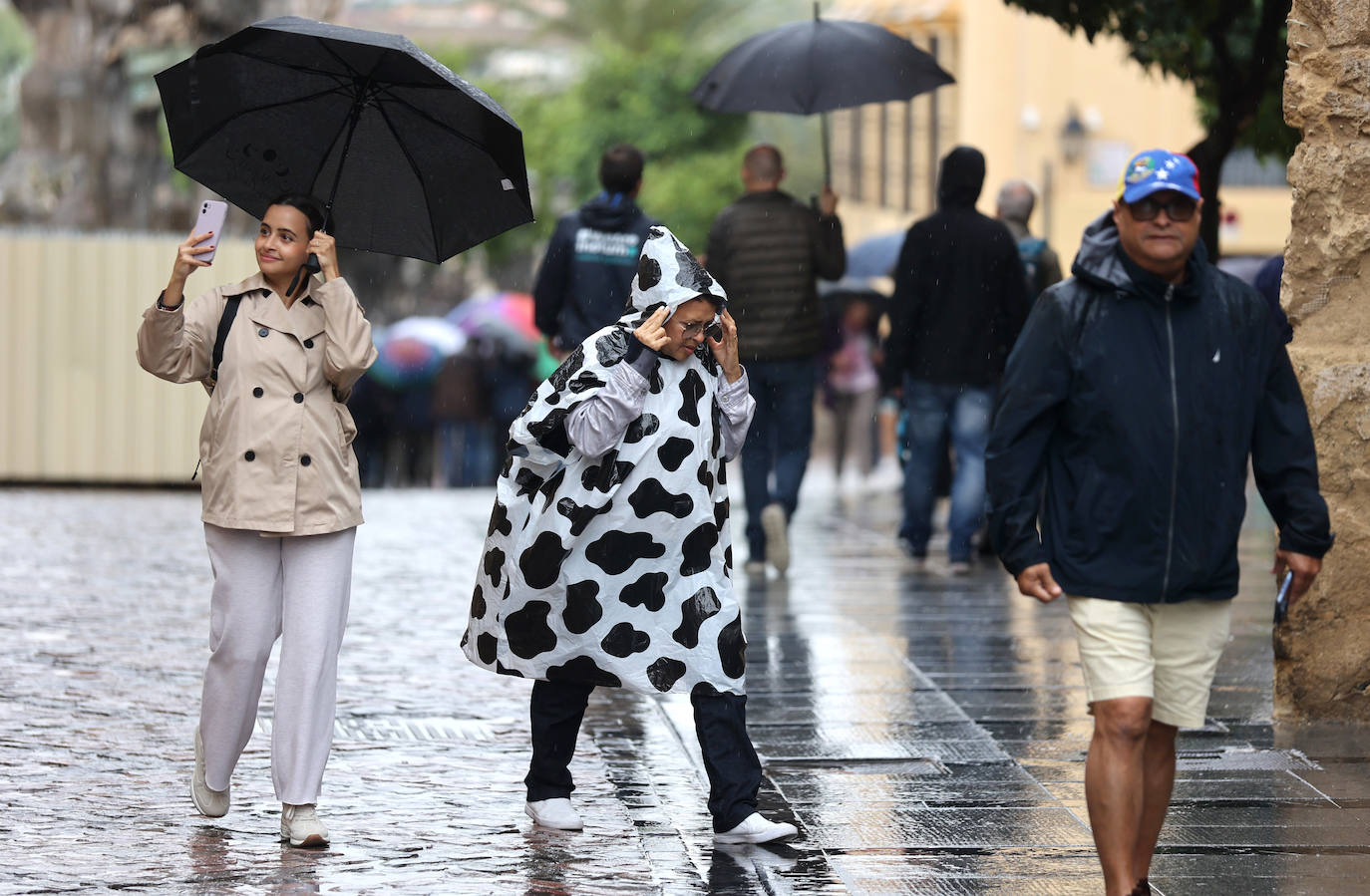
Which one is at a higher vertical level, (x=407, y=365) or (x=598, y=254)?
(x=598, y=254)

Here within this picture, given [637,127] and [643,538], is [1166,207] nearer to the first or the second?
[643,538]

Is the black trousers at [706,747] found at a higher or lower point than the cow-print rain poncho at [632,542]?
lower

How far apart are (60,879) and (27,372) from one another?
12.9 m

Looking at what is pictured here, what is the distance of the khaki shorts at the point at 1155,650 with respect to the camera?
4.55m

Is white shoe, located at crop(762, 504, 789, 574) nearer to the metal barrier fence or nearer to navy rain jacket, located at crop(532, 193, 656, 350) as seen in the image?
navy rain jacket, located at crop(532, 193, 656, 350)

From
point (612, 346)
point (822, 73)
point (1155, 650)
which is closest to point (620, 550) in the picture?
point (612, 346)

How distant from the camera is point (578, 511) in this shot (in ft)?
17.7

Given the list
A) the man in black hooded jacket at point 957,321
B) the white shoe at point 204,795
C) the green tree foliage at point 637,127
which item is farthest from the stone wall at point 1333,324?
the green tree foliage at point 637,127

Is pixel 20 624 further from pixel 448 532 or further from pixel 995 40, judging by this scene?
pixel 995 40

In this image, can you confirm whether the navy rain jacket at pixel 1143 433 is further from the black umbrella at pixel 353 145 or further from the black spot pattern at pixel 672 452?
the black umbrella at pixel 353 145

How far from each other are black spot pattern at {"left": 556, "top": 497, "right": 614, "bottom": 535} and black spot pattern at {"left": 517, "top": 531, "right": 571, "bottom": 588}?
0.06 meters

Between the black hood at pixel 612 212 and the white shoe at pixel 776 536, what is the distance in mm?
1829

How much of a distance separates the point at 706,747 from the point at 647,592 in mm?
430

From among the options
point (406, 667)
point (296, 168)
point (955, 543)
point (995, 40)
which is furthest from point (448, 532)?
point (995, 40)
